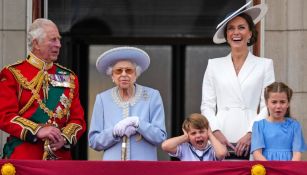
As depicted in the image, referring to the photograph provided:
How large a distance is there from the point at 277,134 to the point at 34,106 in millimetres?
1690

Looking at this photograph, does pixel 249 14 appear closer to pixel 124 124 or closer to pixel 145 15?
pixel 124 124

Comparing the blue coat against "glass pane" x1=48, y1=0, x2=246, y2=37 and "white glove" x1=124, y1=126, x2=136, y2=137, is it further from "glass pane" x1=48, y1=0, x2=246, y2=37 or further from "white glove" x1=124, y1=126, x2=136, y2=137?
"glass pane" x1=48, y1=0, x2=246, y2=37

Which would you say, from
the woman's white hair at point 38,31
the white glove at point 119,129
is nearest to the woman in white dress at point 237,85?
the white glove at point 119,129

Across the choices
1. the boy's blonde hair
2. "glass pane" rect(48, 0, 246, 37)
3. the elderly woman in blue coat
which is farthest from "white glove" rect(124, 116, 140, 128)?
"glass pane" rect(48, 0, 246, 37)

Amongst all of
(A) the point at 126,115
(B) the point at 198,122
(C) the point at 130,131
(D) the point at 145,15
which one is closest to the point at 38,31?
(A) the point at 126,115

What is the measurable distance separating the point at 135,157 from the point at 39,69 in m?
0.92

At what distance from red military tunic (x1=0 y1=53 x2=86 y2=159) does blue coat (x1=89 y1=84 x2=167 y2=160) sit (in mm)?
143

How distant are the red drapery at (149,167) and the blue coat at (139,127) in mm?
605

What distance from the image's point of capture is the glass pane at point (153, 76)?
458 inches

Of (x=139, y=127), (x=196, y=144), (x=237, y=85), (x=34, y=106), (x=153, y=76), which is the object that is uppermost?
(x=153, y=76)

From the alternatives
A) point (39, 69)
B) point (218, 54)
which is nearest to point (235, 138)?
point (39, 69)

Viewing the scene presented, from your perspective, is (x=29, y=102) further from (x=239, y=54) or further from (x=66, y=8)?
(x=66, y=8)

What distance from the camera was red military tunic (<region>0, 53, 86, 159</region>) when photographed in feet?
26.8

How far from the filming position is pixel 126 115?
845cm
